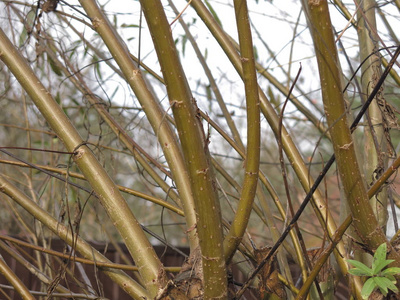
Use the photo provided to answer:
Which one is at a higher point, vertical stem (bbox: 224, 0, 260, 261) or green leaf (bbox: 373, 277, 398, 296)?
vertical stem (bbox: 224, 0, 260, 261)

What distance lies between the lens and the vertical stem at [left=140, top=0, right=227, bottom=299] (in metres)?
0.61

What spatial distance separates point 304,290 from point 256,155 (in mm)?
232

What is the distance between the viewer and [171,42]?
625 millimetres

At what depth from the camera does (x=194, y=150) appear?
2.11ft

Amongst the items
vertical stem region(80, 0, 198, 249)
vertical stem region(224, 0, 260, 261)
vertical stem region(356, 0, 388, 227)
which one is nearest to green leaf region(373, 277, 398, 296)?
vertical stem region(224, 0, 260, 261)

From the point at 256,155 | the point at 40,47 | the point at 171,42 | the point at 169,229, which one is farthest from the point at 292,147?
the point at 169,229

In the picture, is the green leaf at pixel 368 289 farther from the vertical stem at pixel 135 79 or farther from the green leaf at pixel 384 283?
the vertical stem at pixel 135 79

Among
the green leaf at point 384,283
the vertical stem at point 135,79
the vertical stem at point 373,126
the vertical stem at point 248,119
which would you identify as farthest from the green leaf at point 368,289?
the vertical stem at point 135,79

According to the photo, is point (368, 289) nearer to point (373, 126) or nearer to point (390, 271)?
point (390, 271)

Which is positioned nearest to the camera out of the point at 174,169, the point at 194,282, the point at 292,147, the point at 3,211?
the point at 194,282

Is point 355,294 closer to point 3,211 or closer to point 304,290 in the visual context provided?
point 304,290

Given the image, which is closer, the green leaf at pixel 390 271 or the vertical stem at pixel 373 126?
the green leaf at pixel 390 271

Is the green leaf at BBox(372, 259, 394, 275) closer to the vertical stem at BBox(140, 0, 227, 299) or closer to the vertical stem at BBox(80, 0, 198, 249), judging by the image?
the vertical stem at BBox(140, 0, 227, 299)

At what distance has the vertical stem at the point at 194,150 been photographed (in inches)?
24.2
